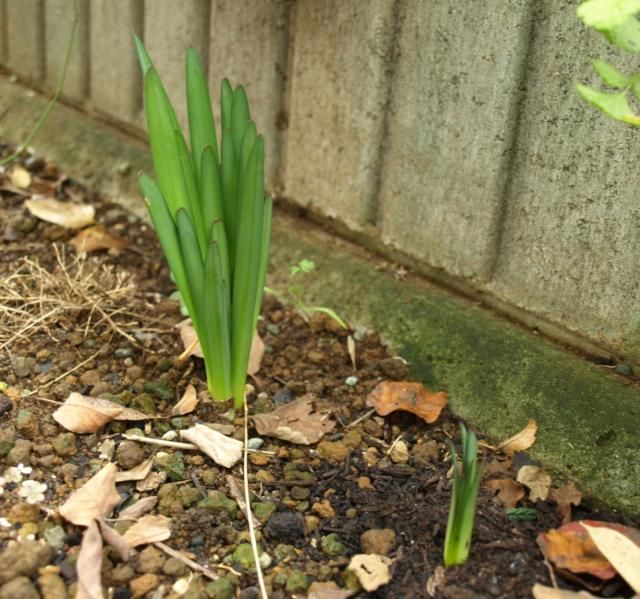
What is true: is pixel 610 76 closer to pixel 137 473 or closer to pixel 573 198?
pixel 573 198

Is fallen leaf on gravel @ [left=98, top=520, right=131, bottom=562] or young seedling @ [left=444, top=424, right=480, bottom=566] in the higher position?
young seedling @ [left=444, top=424, right=480, bottom=566]

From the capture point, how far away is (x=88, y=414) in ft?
5.56

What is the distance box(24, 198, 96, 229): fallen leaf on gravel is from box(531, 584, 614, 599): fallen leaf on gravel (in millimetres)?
1463

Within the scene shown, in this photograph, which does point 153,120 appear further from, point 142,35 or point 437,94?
point 142,35

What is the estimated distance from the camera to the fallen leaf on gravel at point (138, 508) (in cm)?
152

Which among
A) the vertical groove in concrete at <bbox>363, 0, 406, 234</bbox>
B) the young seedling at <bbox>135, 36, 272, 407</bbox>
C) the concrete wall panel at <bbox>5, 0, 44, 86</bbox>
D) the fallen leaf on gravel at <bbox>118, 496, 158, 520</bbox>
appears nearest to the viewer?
the fallen leaf on gravel at <bbox>118, 496, 158, 520</bbox>

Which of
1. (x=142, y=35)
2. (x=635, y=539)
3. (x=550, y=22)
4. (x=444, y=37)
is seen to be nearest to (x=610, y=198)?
(x=550, y=22)

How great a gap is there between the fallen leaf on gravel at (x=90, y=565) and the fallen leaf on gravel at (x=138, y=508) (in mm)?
67

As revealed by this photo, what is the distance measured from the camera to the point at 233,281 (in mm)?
1695

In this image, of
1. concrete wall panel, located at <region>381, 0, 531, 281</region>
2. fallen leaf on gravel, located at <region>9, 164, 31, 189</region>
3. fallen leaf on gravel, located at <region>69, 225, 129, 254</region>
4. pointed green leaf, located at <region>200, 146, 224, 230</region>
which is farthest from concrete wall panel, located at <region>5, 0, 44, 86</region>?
pointed green leaf, located at <region>200, 146, 224, 230</region>

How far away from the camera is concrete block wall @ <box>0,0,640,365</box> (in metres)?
1.71

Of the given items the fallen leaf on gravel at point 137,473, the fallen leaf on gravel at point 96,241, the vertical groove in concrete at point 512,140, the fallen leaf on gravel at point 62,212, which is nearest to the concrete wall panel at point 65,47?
the fallen leaf on gravel at point 62,212

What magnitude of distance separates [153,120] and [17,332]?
51 cm

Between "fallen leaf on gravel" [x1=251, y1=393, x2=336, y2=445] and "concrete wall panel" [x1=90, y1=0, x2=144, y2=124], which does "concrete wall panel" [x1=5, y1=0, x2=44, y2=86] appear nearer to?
"concrete wall panel" [x1=90, y1=0, x2=144, y2=124]
